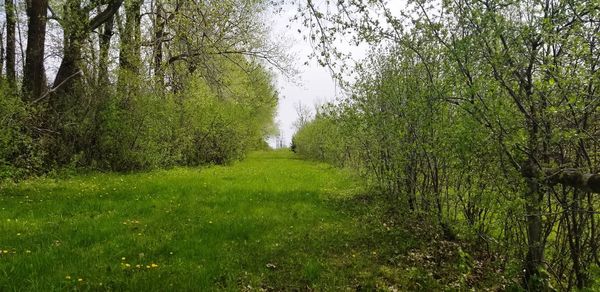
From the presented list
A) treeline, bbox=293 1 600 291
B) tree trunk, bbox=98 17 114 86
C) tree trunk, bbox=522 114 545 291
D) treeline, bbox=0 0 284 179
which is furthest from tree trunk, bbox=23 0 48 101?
tree trunk, bbox=522 114 545 291

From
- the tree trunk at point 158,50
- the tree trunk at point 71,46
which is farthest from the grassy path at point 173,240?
the tree trunk at point 158,50

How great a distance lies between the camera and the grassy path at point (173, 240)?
4883mm

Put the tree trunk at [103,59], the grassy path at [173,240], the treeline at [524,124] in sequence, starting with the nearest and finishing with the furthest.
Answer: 1. the treeline at [524,124]
2. the grassy path at [173,240]
3. the tree trunk at [103,59]

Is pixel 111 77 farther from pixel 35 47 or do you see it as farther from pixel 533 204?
pixel 533 204

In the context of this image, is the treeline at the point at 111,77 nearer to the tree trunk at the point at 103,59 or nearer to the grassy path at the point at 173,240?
the tree trunk at the point at 103,59

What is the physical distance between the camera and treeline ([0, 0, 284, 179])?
12.4m

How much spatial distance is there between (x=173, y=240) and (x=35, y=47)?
10.3m

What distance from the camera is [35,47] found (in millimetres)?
12938

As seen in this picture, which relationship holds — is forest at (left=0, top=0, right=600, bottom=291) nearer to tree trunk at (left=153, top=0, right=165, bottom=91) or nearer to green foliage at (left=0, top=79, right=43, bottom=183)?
green foliage at (left=0, top=79, right=43, bottom=183)

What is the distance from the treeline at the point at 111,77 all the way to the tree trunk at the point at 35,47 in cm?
3

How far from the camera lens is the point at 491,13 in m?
4.05

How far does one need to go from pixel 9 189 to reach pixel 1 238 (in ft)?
16.6

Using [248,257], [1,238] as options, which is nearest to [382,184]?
[248,257]

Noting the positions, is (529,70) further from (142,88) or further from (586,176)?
(142,88)
